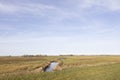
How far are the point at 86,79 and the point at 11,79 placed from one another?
9741 mm

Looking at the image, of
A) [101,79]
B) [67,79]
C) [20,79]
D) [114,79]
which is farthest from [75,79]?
[20,79]

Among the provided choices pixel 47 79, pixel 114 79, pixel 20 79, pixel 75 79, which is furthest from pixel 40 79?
pixel 114 79

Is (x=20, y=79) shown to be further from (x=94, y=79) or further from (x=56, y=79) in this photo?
(x=94, y=79)

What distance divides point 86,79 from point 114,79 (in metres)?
3.58

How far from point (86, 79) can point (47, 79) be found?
5110 mm

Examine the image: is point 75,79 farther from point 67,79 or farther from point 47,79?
point 47,79

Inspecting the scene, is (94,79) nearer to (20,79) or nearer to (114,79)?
(114,79)

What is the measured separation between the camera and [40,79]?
25422mm

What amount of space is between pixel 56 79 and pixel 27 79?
3820 millimetres

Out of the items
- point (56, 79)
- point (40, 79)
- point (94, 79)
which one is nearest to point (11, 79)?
point (40, 79)

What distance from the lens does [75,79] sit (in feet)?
83.8

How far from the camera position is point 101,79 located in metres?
25.4

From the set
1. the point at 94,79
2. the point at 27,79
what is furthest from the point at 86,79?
the point at 27,79

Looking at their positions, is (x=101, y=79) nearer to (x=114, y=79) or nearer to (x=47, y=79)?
(x=114, y=79)
